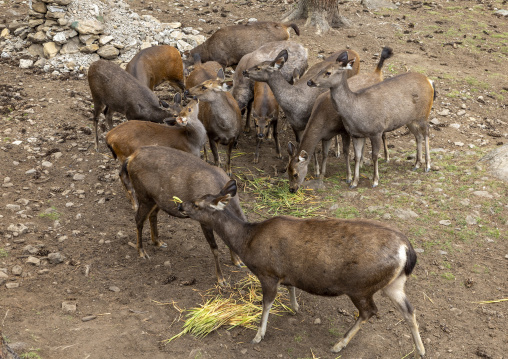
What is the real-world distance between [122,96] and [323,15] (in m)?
6.97

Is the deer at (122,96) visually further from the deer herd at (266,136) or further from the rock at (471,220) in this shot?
the rock at (471,220)

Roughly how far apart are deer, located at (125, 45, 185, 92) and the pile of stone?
1618 millimetres

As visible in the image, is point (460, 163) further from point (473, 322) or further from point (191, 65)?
point (191, 65)

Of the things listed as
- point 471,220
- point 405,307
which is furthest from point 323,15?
point 405,307

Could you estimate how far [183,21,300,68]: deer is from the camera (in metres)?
12.6

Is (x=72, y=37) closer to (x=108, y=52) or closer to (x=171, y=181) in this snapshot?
(x=108, y=52)

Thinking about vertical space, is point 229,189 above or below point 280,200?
above

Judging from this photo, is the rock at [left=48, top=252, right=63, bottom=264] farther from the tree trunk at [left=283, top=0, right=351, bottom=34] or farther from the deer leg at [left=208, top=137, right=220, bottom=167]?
the tree trunk at [left=283, top=0, right=351, bottom=34]

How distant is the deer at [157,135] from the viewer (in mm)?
8367

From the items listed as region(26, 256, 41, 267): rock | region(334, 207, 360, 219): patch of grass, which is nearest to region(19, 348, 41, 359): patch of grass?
region(26, 256, 41, 267): rock

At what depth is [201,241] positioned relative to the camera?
26.1ft

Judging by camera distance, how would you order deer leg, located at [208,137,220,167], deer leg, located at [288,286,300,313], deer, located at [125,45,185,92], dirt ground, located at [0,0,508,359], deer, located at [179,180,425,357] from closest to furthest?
deer, located at [179,180,425,357]
dirt ground, located at [0,0,508,359]
deer leg, located at [288,286,300,313]
deer leg, located at [208,137,220,167]
deer, located at [125,45,185,92]

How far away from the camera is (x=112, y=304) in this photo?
655 cm

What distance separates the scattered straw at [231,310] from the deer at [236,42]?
22.4 feet
